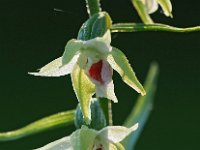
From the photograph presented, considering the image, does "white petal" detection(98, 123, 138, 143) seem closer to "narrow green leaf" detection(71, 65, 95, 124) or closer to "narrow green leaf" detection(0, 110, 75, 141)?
"narrow green leaf" detection(71, 65, 95, 124)

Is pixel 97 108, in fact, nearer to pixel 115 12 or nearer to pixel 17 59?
pixel 17 59

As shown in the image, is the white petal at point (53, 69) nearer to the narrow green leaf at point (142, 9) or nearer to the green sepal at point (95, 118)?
the green sepal at point (95, 118)

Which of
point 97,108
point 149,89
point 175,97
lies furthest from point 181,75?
point 97,108

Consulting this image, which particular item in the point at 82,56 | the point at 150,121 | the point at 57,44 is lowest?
the point at 150,121

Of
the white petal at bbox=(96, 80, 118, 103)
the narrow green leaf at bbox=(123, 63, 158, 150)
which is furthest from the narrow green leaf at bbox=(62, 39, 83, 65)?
the narrow green leaf at bbox=(123, 63, 158, 150)

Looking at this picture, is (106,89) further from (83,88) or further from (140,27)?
(140,27)

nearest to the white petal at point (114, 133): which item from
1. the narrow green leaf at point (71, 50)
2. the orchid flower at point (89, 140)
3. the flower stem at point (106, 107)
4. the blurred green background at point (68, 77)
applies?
the orchid flower at point (89, 140)

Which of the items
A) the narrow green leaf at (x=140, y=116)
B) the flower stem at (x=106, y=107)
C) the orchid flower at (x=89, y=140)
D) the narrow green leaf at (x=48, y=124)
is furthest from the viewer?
the narrow green leaf at (x=140, y=116)
